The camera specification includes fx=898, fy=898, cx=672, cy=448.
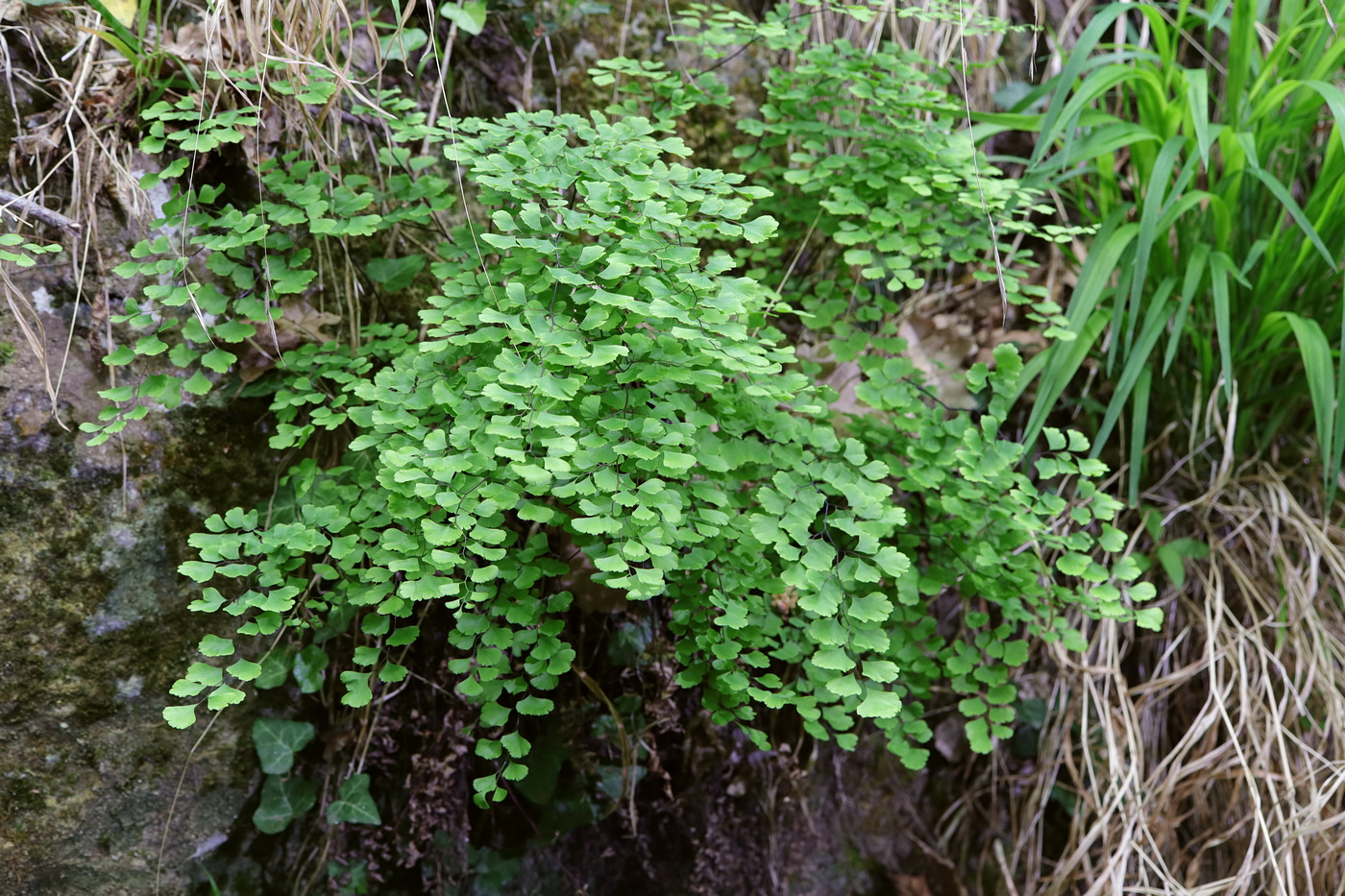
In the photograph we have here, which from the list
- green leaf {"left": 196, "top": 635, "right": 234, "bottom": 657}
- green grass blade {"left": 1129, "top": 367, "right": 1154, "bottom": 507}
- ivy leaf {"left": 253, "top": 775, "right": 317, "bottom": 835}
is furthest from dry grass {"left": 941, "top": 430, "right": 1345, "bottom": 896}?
green leaf {"left": 196, "top": 635, "right": 234, "bottom": 657}

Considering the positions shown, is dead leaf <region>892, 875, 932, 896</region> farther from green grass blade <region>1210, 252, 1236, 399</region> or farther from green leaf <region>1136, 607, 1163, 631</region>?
green grass blade <region>1210, 252, 1236, 399</region>

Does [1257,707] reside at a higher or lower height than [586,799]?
higher

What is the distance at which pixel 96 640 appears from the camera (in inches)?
55.8

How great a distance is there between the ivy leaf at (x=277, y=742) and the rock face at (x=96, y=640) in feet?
0.13

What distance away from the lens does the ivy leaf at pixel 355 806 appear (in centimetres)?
152

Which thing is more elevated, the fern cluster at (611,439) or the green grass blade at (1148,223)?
the green grass blade at (1148,223)

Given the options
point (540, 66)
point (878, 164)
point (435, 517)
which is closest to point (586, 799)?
point (435, 517)

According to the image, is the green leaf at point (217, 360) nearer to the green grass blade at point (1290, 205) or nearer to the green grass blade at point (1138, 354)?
the green grass blade at point (1138, 354)

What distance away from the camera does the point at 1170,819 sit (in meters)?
1.84

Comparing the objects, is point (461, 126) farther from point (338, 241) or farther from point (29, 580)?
point (29, 580)

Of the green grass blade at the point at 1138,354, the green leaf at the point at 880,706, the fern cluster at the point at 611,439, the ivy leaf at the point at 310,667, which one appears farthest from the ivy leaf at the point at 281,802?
the green grass blade at the point at 1138,354

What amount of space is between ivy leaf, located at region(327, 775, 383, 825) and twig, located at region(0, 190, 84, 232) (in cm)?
100

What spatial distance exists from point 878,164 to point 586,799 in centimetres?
128

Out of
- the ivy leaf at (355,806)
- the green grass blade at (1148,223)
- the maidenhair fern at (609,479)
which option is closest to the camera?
the maidenhair fern at (609,479)
